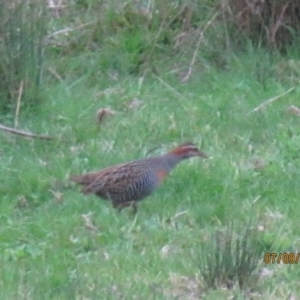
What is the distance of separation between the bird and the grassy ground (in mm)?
90

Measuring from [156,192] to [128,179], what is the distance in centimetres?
33

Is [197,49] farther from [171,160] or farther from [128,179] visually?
[128,179]

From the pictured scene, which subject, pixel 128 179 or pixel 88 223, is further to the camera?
pixel 128 179

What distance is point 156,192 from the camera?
7867 mm

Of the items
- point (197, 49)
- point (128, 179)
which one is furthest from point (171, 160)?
point (197, 49)

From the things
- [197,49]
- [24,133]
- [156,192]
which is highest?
[197,49]

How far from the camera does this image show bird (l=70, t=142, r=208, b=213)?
298 inches

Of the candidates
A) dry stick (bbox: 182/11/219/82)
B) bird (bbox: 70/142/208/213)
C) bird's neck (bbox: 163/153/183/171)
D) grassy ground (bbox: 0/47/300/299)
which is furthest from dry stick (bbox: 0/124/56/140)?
dry stick (bbox: 182/11/219/82)
